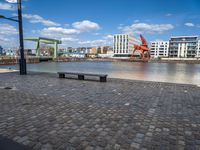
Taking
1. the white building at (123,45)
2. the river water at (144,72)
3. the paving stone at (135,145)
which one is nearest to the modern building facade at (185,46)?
the white building at (123,45)

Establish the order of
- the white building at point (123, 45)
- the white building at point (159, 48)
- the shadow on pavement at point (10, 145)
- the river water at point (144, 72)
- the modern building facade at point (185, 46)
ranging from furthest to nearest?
the white building at point (123, 45)
the white building at point (159, 48)
the modern building facade at point (185, 46)
the river water at point (144, 72)
the shadow on pavement at point (10, 145)

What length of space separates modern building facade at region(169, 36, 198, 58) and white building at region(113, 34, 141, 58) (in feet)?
99.3

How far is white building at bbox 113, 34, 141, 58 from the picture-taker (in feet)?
385

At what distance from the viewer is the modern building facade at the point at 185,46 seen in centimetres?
9469

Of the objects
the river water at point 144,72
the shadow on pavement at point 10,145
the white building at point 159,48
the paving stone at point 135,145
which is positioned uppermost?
the white building at point 159,48

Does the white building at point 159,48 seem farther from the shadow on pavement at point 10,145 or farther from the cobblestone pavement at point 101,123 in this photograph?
the shadow on pavement at point 10,145

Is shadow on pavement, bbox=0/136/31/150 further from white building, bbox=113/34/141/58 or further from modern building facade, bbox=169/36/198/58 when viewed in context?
white building, bbox=113/34/141/58

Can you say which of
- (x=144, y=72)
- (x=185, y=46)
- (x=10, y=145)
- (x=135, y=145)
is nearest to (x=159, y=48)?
(x=185, y=46)

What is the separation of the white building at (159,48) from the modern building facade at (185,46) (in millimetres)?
7339

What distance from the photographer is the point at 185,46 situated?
9581 cm

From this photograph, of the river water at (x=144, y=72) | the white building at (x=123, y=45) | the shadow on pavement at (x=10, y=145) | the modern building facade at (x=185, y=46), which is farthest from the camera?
the white building at (x=123, y=45)

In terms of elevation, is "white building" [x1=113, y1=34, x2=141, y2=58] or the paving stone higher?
"white building" [x1=113, y1=34, x2=141, y2=58]

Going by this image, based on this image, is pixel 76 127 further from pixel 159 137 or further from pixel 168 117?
pixel 168 117

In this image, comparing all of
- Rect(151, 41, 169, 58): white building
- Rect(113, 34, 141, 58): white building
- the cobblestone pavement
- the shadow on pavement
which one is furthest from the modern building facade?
the shadow on pavement
